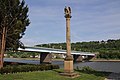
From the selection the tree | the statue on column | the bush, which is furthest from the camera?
the tree

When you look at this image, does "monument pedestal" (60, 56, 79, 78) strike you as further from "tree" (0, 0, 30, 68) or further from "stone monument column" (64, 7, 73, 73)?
"tree" (0, 0, 30, 68)

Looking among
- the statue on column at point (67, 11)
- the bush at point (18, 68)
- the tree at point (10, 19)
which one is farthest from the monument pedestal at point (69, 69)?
the tree at point (10, 19)

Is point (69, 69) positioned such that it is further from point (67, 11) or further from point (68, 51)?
point (67, 11)

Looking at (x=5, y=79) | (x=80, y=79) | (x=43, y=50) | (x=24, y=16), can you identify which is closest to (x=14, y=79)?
(x=5, y=79)

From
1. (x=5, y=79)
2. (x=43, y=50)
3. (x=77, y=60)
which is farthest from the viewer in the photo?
(x=77, y=60)

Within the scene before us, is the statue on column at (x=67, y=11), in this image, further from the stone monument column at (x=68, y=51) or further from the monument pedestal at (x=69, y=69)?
the monument pedestal at (x=69, y=69)

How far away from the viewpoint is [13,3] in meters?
35.0

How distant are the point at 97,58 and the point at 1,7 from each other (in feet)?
354

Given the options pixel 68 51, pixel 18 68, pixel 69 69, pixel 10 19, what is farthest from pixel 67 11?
pixel 10 19

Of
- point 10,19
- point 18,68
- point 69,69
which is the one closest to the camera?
point 69,69

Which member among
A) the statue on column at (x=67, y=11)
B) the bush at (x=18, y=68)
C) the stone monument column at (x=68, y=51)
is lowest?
the bush at (x=18, y=68)

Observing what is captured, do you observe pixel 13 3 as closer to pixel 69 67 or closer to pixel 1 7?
pixel 1 7

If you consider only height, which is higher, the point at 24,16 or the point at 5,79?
the point at 24,16

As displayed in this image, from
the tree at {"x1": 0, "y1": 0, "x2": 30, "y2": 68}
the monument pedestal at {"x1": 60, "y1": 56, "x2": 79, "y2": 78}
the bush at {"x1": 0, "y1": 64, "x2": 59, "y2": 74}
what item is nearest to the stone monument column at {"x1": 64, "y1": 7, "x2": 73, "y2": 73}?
the monument pedestal at {"x1": 60, "y1": 56, "x2": 79, "y2": 78}
